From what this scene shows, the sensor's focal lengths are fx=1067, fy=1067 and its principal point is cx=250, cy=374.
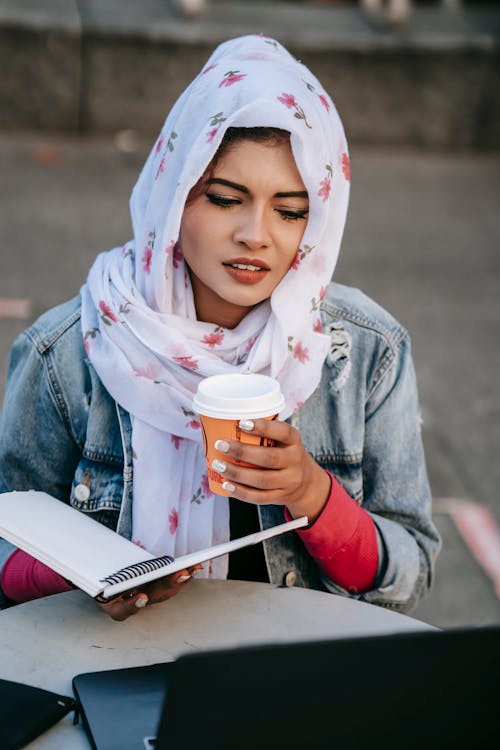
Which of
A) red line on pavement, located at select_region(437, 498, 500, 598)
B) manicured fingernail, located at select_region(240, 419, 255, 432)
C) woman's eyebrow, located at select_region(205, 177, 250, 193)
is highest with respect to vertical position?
woman's eyebrow, located at select_region(205, 177, 250, 193)

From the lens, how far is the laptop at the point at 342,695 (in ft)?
3.30

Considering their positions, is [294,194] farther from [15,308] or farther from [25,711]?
[15,308]

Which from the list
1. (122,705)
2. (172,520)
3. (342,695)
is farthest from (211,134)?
(342,695)

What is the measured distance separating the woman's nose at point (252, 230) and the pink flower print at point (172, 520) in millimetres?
533

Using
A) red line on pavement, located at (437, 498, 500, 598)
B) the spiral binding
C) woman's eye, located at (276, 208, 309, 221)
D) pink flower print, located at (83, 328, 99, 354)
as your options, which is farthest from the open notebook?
red line on pavement, located at (437, 498, 500, 598)

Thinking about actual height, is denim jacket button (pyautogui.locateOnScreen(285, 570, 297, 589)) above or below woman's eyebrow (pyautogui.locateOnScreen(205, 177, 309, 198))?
below

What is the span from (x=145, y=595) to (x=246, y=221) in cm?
72

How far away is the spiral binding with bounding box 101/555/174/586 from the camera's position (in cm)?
159

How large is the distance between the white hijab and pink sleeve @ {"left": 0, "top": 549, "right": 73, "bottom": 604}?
0.65 ft

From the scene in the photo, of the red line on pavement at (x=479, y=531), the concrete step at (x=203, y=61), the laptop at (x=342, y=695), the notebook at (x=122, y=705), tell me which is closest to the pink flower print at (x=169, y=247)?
the notebook at (x=122, y=705)

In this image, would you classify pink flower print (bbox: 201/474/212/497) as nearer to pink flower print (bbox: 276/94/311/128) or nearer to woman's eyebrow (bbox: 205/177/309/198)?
woman's eyebrow (bbox: 205/177/309/198)

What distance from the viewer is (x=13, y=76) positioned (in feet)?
21.3

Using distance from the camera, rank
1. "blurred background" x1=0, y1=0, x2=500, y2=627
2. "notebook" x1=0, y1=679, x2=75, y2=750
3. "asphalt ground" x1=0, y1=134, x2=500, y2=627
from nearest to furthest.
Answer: "notebook" x1=0, y1=679, x2=75, y2=750
"asphalt ground" x1=0, y1=134, x2=500, y2=627
"blurred background" x1=0, y1=0, x2=500, y2=627

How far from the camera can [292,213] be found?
6.80ft
